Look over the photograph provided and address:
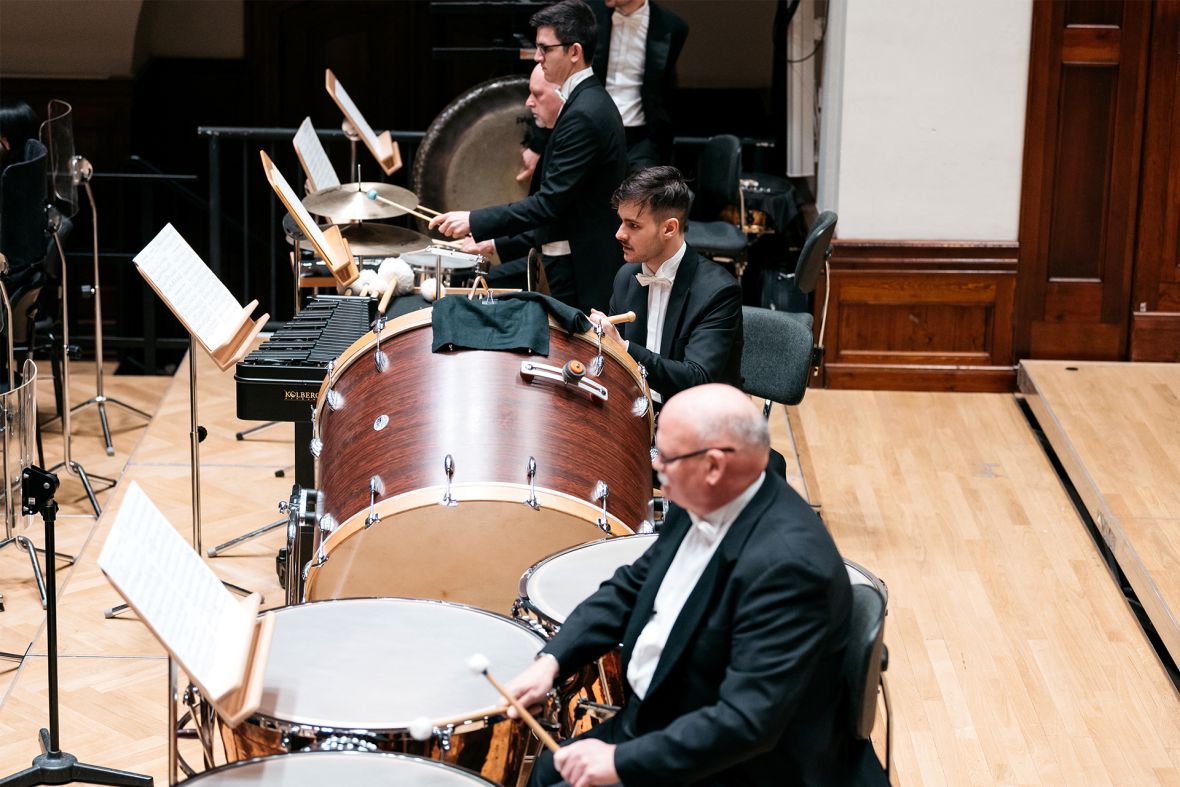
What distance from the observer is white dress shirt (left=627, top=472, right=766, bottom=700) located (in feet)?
8.23

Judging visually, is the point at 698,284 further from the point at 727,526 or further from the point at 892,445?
the point at 892,445

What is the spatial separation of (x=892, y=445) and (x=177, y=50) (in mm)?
5269

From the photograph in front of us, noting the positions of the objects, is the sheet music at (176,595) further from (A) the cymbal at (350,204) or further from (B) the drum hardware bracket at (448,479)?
(A) the cymbal at (350,204)

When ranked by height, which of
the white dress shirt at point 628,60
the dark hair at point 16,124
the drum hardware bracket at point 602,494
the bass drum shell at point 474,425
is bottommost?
the drum hardware bracket at point 602,494

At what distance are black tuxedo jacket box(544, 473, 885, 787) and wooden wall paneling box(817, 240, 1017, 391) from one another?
3.88 m

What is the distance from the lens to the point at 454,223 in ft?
16.9

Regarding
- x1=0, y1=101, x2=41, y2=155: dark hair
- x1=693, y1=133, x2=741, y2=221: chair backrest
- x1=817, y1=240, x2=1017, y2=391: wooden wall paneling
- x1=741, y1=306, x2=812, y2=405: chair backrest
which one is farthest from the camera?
x1=693, y1=133, x2=741, y2=221: chair backrest

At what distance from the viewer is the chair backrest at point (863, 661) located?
8.24ft

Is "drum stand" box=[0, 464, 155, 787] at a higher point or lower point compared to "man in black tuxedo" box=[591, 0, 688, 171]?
lower

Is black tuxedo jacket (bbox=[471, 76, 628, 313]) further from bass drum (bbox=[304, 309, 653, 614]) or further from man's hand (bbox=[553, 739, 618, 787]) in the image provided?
man's hand (bbox=[553, 739, 618, 787])

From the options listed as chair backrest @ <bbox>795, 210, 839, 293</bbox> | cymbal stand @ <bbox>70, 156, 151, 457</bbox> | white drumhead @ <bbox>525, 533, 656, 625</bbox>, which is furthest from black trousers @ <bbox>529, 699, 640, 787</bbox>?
cymbal stand @ <bbox>70, 156, 151, 457</bbox>

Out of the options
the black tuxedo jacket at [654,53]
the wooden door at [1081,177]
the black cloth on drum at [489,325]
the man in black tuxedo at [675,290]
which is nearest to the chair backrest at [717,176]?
the black tuxedo jacket at [654,53]

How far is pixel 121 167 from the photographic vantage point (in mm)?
8516

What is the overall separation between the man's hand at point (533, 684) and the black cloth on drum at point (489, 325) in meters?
1.11
